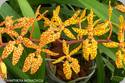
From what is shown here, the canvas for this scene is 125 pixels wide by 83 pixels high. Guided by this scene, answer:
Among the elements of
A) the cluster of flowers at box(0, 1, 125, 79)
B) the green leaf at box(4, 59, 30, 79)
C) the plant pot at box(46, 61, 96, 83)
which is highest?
the cluster of flowers at box(0, 1, 125, 79)

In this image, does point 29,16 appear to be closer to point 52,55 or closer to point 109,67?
point 52,55

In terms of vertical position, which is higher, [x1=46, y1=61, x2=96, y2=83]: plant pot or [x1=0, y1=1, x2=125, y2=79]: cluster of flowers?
[x1=0, y1=1, x2=125, y2=79]: cluster of flowers

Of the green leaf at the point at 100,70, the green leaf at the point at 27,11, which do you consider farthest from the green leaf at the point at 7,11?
the green leaf at the point at 100,70

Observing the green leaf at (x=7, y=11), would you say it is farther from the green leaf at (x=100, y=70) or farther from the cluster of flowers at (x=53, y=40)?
the green leaf at (x=100, y=70)

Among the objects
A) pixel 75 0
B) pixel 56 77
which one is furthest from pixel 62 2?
pixel 56 77

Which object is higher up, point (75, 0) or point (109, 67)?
point (75, 0)

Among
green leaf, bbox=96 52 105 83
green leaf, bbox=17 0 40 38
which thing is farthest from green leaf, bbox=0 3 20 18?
green leaf, bbox=96 52 105 83

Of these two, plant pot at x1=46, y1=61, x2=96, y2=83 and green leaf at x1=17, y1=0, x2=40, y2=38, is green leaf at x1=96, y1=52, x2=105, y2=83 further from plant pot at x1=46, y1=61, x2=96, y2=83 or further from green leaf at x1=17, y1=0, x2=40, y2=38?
green leaf at x1=17, y1=0, x2=40, y2=38

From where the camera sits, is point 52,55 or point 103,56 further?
point 103,56

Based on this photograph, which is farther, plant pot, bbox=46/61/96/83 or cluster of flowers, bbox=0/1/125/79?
plant pot, bbox=46/61/96/83

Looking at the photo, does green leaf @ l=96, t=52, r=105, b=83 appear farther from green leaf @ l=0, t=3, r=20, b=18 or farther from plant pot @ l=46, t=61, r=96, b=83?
green leaf @ l=0, t=3, r=20, b=18

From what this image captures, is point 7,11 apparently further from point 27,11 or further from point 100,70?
point 100,70
